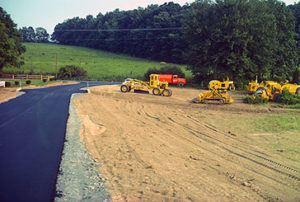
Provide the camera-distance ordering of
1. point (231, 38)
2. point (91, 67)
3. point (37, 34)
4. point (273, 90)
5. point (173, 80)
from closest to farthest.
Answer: point (273, 90) < point (231, 38) < point (173, 80) < point (91, 67) < point (37, 34)

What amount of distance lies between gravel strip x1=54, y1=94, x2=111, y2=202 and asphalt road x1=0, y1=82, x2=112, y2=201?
23 centimetres

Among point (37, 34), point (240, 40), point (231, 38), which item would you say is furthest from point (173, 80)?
point (37, 34)

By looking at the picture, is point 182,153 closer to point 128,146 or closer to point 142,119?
point 128,146

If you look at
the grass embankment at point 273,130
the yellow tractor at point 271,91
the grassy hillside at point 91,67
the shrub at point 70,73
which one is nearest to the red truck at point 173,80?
the grassy hillside at point 91,67

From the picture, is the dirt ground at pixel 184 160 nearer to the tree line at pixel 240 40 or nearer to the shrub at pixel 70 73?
the tree line at pixel 240 40

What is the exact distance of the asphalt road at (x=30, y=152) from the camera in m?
7.32

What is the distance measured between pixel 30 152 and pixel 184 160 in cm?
580

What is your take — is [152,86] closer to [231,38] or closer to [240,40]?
[231,38]

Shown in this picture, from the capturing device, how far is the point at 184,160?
1035 cm

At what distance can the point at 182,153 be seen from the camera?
11.3 m

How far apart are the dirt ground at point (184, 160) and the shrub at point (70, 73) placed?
145 ft

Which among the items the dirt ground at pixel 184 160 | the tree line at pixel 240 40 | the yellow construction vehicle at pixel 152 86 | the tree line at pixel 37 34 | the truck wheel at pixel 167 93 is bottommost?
the dirt ground at pixel 184 160

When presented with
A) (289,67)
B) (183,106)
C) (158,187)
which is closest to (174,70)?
(289,67)

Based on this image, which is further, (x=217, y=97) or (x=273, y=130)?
(x=217, y=97)
